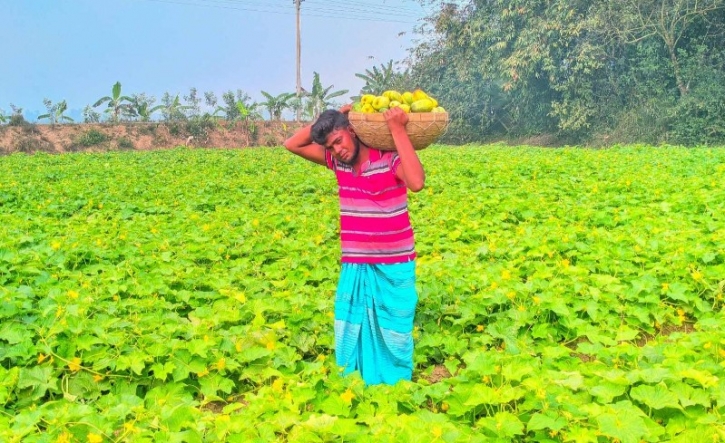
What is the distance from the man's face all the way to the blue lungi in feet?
2.10

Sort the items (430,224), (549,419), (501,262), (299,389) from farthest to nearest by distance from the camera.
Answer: (430,224) → (501,262) → (299,389) → (549,419)

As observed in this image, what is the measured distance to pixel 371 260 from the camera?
12.0 ft

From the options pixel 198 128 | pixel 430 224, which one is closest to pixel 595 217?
pixel 430 224

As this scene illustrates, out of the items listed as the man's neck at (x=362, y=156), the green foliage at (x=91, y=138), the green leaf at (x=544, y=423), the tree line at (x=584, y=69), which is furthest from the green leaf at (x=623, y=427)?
the green foliage at (x=91, y=138)

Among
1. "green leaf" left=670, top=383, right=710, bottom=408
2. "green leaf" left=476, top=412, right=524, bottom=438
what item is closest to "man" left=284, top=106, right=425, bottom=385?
"green leaf" left=476, top=412, right=524, bottom=438

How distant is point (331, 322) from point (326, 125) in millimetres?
1665

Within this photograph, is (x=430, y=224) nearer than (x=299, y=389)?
No

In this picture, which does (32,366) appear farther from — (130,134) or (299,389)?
(130,134)

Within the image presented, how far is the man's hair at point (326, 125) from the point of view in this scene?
11.3 ft

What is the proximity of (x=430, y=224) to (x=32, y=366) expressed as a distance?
5.34m

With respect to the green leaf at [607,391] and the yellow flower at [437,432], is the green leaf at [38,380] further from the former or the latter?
the green leaf at [607,391]

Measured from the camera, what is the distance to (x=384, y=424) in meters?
2.77

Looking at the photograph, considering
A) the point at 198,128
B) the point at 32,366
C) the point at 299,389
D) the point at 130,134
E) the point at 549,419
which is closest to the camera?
the point at 549,419

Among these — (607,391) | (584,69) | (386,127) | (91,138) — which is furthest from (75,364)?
(91,138)
